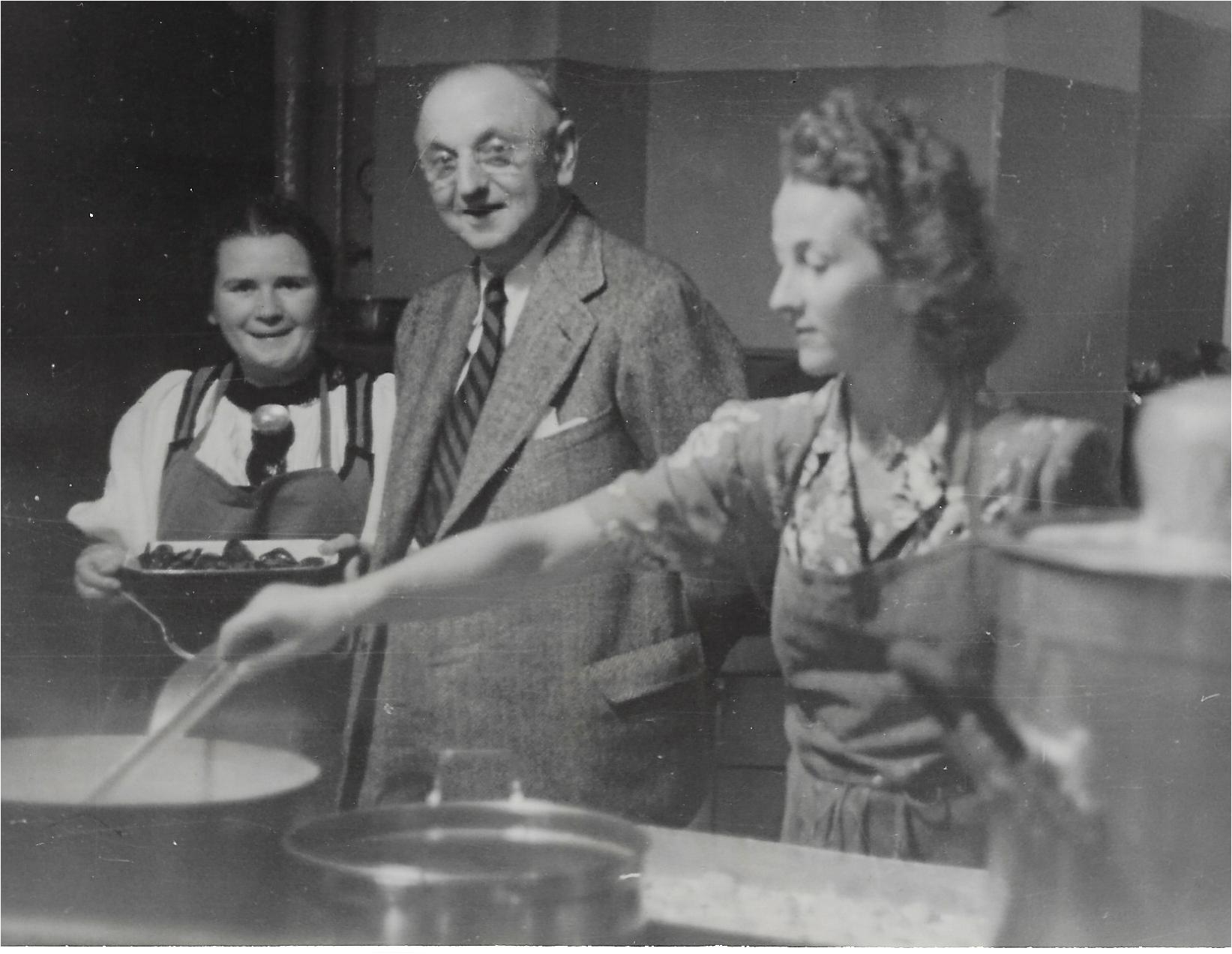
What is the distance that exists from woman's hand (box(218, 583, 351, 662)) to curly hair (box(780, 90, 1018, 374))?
1036mm

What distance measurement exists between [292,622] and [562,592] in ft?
1.50

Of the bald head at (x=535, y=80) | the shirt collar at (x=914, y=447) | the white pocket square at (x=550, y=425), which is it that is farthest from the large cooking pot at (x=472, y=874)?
the bald head at (x=535, y=80)

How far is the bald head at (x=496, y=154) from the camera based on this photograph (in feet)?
7.86

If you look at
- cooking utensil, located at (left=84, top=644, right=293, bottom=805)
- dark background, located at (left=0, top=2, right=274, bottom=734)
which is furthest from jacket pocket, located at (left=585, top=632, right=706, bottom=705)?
dark background, located at (left=0, top=2, right=274, bottom=734)

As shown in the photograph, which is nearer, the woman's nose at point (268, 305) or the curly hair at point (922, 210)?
the curly hair at point (922, 210)

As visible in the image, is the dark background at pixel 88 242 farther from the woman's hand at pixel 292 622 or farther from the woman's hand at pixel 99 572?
the woman's hand at pixel 292 622

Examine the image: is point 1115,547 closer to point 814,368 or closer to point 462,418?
point 814,368

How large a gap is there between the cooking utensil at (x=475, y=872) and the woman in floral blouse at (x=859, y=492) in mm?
320

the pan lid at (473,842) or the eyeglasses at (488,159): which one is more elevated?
the eyeglasses at (488,159)

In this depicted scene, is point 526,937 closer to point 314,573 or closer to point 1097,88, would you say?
point 314,573

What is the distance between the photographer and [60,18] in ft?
8.18

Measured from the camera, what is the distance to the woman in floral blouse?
2344 mm

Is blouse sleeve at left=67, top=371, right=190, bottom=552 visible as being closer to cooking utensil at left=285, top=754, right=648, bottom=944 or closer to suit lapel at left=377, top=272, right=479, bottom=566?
suit lapel at left=377, top=272, right=479, bottom=566

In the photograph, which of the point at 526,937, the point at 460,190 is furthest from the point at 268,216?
the point at 526,937
